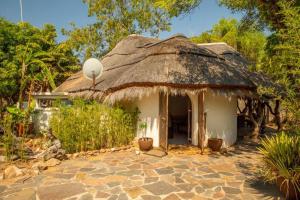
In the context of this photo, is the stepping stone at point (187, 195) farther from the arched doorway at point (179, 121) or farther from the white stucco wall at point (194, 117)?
the arched doorway at point (179, 121)

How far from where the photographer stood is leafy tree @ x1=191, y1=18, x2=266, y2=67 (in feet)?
83.3

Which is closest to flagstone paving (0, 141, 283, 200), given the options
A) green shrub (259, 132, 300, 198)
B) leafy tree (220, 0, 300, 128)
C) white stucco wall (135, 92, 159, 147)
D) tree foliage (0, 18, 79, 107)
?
green shrub (259, 132, 300, 198)

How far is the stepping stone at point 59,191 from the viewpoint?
5.72m

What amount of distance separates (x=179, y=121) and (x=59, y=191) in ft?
30.7

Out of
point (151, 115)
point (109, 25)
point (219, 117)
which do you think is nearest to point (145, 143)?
point (151, 115)

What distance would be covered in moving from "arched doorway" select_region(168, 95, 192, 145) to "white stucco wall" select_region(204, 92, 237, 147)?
33.9 inches

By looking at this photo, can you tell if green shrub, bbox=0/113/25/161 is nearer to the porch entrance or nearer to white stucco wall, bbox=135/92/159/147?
white stucco wall, bbox=135/92/159/147

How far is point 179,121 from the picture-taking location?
1441 cm

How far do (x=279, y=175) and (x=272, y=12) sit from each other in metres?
5.23

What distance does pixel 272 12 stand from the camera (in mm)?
7840

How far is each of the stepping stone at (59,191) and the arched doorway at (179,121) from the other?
609 centimetres

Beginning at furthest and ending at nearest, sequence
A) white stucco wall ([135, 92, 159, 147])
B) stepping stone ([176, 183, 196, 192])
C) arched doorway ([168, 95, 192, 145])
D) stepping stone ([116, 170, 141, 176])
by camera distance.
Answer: arched doorway ([168, 95, 192, 145]) → white stucco wall ([135, 92, 159, 147]) → stepping stone ([116, 170, 141, 176]) → stepping stone ([176, 183, 196, 192])

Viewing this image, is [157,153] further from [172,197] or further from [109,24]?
[109,24]

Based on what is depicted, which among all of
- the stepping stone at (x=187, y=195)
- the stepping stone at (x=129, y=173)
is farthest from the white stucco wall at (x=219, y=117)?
the stepping stone at (x=187, y=195)
